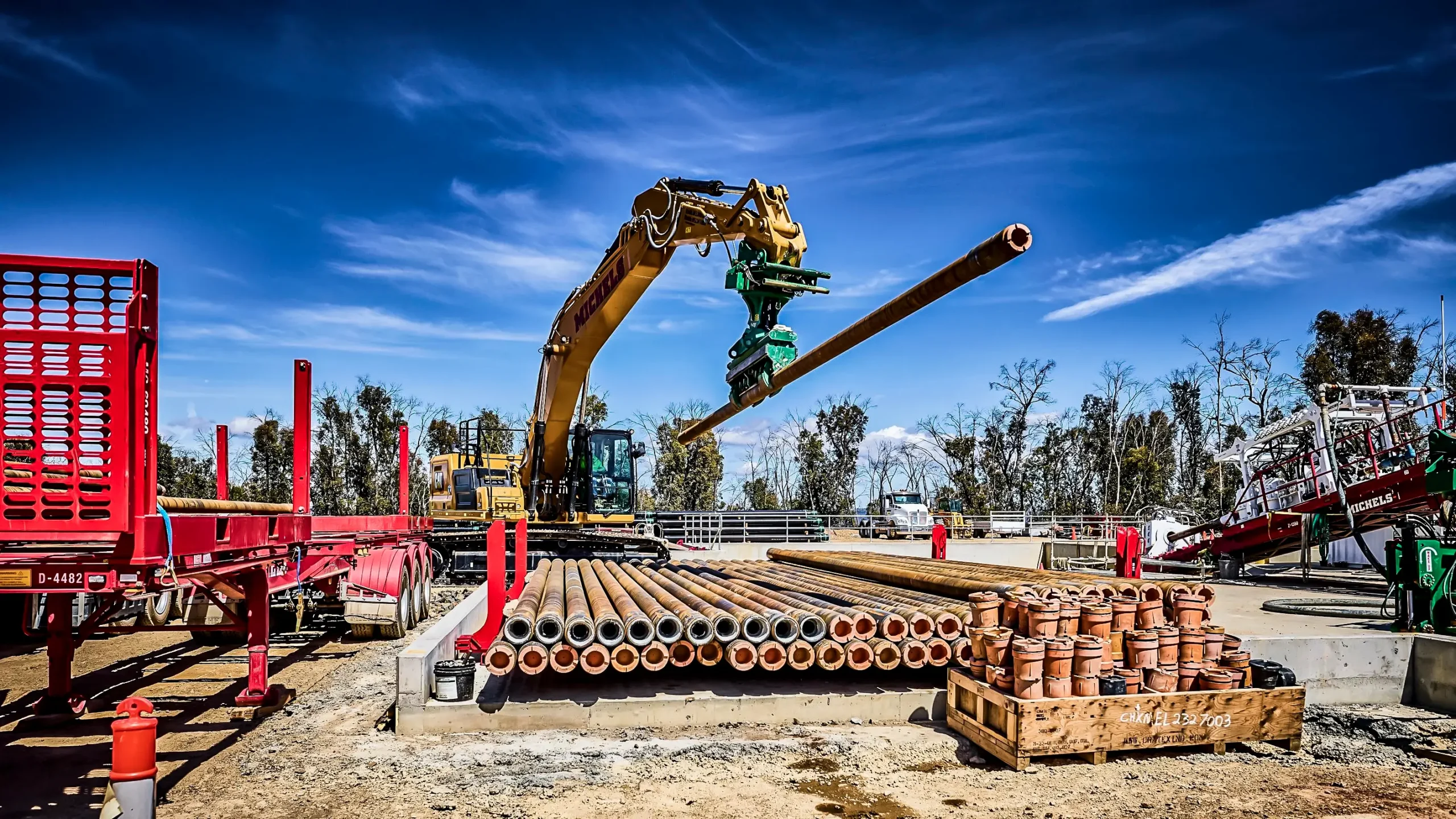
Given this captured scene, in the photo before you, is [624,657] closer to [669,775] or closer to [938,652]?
[669,775]

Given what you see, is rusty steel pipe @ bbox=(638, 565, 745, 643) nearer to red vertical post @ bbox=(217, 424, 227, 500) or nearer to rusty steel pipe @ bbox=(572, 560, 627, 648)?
rusty steel pipe @ bbox=(572, 560, 627, 648)

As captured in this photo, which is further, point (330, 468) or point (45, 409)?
point (330, 468)

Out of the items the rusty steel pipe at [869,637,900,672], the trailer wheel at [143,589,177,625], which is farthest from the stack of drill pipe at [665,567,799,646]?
the trailer wheel at [143,589,177,625]

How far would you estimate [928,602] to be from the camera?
1009 cm

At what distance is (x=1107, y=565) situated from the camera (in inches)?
1037

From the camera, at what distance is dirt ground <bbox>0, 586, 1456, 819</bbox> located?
6.30 m

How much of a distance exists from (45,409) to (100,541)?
0.85 metres

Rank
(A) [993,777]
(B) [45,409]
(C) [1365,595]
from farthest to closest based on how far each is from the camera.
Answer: (C) [1365,595]
(A) [993,777]
(B) [45,409]

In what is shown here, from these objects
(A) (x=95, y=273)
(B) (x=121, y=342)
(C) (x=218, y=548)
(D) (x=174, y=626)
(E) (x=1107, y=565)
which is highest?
(A) (x=95, y=273)

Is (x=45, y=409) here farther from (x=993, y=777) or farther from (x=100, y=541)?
(x=993, y=777)

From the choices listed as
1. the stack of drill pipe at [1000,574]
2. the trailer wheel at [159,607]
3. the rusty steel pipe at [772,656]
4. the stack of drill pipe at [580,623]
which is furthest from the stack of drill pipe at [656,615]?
the trailer wheel at [159,607]

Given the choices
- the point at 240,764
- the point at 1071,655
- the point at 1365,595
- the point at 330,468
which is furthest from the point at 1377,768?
the point at 330,468

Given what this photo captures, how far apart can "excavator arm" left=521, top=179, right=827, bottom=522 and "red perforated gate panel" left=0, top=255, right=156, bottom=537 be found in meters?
6.03

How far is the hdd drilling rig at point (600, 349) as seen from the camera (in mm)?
9812
